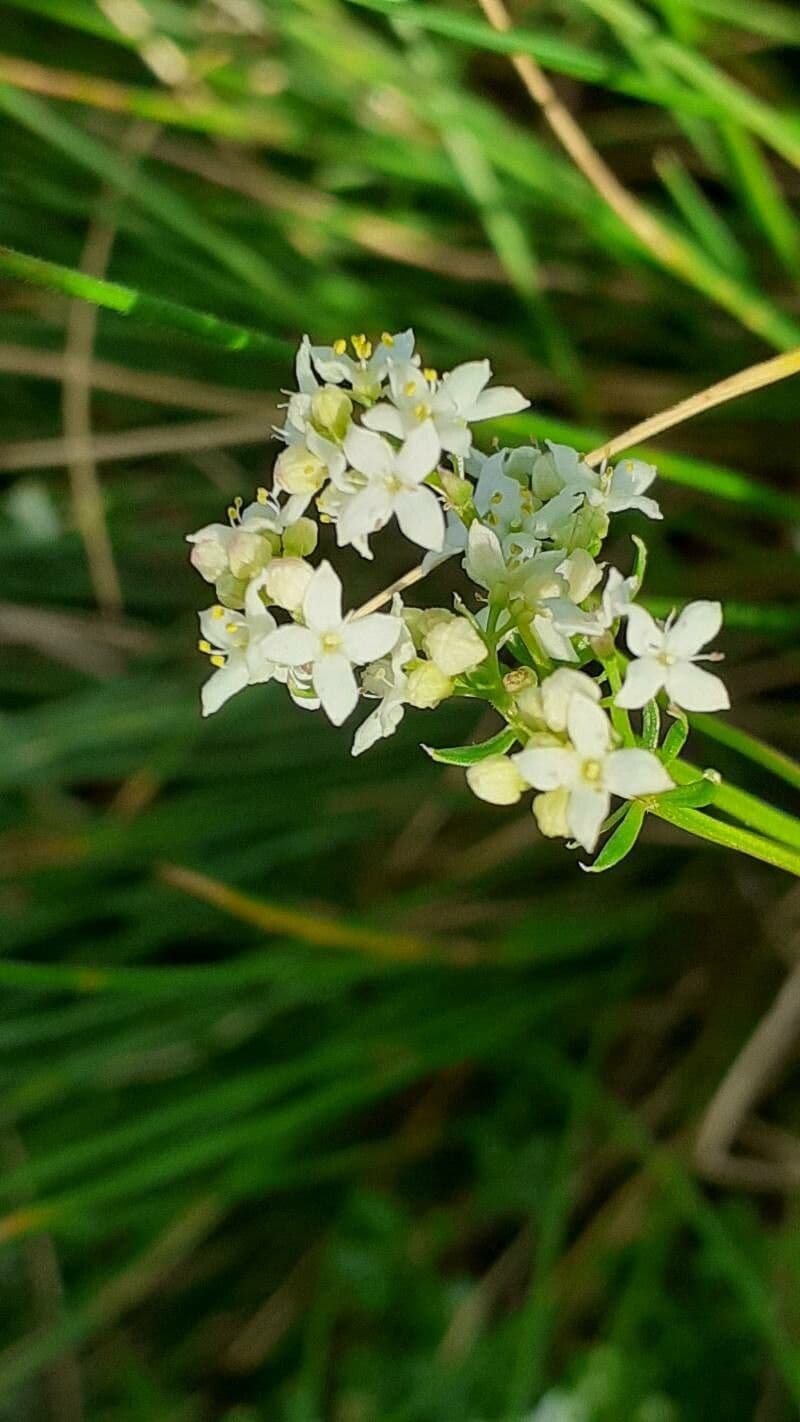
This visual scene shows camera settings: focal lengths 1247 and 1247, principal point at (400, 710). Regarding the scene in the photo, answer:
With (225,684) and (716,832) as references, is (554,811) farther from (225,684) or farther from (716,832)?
(225,684)

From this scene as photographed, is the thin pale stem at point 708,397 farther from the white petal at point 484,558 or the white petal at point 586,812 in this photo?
the white petal at point 586,812

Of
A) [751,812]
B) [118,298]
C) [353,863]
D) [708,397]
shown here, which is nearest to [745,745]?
[751,812]

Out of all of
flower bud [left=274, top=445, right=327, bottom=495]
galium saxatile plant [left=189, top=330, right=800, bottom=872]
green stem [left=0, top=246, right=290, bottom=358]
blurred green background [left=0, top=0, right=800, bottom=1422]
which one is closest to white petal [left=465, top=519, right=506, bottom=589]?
galium saxatile plant [left=189, top=330, right=800, bottom=872]

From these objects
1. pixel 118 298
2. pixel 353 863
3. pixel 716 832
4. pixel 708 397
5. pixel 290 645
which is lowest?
pixel 716 832

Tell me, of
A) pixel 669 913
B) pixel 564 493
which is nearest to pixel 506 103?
pixel 669 913

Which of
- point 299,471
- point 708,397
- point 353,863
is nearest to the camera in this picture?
point 299,471

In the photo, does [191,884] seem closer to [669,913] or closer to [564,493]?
[564,493]

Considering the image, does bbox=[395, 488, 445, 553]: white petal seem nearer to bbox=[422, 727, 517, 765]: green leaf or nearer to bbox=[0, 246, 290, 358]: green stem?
bbox=[422, 727, 517, 765]: green leaf

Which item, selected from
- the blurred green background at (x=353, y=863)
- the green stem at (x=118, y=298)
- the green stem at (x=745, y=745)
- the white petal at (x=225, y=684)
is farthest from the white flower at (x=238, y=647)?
the blurred green background at (x=353, y=863)
